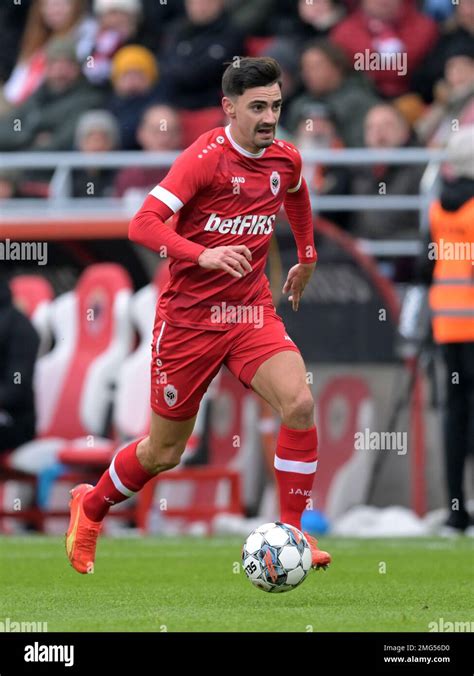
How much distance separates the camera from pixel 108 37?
57.1 feet

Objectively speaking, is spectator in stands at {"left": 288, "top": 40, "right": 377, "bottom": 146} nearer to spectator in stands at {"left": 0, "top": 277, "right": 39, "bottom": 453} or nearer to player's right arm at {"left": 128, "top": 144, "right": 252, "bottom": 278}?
spectator in stands at {"left": 0, "top": 277, "right": 39, "bottom": 453}

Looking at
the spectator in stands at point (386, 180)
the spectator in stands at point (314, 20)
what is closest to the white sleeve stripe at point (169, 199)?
the spectator in stands at point (386, 180)

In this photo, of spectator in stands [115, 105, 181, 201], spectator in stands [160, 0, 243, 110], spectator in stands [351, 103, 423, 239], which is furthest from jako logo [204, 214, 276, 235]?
spectator in stands [160, 0, 243, 110]

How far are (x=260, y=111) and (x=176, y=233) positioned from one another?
2.30ft

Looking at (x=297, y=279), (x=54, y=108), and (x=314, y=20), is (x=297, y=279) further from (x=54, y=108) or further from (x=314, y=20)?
(x=54, y=108)

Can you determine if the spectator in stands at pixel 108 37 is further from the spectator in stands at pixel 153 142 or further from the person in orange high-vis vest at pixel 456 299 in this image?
the person in orange high-vis vest at pixel 456 299

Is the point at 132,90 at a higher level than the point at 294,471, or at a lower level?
higher

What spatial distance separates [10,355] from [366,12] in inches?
187

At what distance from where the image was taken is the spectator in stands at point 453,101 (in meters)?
14.5

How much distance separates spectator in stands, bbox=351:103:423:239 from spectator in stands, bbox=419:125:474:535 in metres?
1.83

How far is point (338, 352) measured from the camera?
14.3 metres

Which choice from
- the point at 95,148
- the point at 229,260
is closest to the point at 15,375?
the point at 95,148
